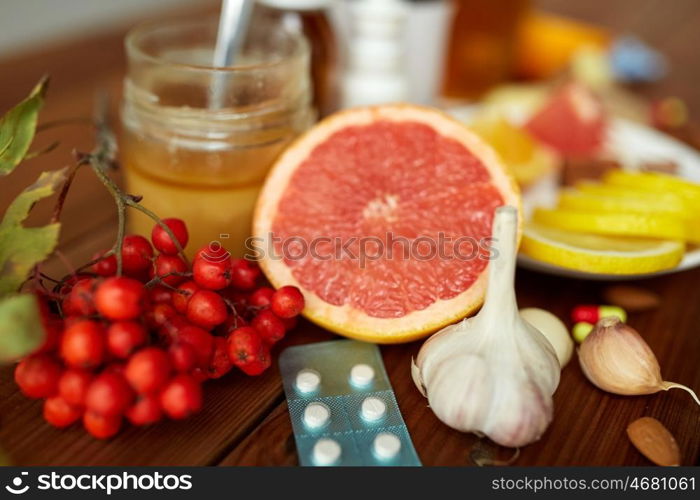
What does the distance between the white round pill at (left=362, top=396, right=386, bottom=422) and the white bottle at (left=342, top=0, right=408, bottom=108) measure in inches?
20.1

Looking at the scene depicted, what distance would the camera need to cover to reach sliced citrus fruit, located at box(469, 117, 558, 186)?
3.18 feet

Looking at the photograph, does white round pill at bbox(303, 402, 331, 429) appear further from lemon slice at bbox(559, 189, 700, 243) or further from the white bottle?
the white bottle

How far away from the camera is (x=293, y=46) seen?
2.72 ft

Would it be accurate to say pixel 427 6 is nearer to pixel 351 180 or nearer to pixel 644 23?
pixel 351 180

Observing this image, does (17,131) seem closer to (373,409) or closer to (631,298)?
(373,409)

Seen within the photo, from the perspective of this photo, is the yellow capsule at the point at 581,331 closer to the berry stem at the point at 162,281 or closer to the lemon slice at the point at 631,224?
the lemon slice at the point at 631,224

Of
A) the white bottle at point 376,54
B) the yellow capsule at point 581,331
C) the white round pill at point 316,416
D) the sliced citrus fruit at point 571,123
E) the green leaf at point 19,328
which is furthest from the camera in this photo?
the sliced citrus fruit at point 571,123

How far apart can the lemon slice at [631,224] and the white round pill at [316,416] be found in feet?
1.25

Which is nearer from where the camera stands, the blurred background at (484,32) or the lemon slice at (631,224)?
the lemon slice at (631,224)

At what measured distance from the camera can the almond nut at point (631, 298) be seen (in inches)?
29.8

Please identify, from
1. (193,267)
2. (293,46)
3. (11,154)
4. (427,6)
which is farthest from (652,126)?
(11,154)

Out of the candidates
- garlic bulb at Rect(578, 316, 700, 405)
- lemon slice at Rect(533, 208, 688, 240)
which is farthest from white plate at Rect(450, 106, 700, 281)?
garlic bulb at Rect(578, 316, 700, 405)

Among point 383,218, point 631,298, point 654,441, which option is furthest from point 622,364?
point 383,218

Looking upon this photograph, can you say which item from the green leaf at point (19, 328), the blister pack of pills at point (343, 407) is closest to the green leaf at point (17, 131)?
the green leaf at point (19, 328)
